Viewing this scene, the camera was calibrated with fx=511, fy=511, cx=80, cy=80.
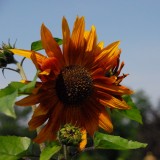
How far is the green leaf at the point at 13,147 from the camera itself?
1365 millimetres

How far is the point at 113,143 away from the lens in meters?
1.35

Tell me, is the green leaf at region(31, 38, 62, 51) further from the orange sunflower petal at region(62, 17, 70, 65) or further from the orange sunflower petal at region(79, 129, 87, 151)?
the orange sunflower petal at region(79, 129, 87, 151)

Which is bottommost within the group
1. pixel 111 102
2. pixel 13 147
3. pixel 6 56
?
pixel 13 147

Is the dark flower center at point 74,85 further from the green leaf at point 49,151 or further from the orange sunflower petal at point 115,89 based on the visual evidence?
the green leaf at point 49,151

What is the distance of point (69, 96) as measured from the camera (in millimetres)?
1457

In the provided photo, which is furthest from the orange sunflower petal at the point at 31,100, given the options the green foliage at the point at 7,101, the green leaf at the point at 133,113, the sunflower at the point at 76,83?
the green leaf at the point at 133,113

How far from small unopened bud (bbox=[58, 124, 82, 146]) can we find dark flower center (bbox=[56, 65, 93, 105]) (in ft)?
0.45

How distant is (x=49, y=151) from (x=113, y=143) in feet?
0.59

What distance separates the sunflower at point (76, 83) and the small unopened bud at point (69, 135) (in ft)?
0.18

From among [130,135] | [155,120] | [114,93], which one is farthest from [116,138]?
[130,135]

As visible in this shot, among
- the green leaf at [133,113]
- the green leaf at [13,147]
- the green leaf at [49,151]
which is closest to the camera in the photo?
the green leaf at [49,151]

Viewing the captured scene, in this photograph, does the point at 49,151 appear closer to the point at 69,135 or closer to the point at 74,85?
the point at 69,135

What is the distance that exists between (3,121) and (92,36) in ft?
95.5

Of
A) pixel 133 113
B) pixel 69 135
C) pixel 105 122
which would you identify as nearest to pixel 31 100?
pixel 69 135
